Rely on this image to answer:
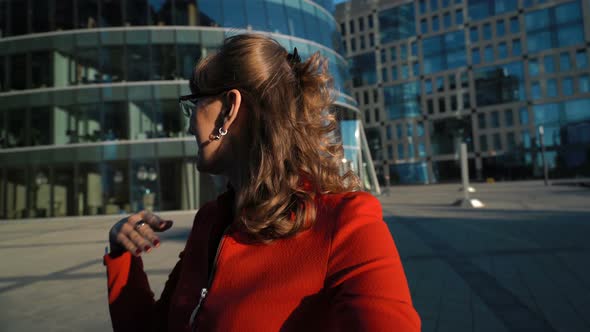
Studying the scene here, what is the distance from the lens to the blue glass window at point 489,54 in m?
57.2

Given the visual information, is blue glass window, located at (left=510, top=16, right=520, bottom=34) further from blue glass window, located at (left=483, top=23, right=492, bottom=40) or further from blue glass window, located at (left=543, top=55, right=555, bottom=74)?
blue glass window, located at (left=543, top=55, right=555, bottom=74)

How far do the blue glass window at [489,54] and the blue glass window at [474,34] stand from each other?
2.03 metres

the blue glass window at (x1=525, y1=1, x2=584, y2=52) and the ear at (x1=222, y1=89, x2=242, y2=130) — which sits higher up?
the blue glass window at (x1=525, y1=1, x2=584, y2=52)

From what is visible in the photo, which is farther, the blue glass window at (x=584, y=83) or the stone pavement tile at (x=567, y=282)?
the blue glass window at (x=584, y=83)

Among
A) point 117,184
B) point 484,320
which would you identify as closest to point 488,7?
point 117,184

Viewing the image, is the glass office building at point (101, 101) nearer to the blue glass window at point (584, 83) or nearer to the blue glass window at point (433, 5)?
the blue glass window at point (584, 83)

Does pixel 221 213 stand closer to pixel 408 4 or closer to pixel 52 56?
pixel 52 56

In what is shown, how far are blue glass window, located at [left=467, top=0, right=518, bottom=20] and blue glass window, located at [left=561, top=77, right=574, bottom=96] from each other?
1183cm

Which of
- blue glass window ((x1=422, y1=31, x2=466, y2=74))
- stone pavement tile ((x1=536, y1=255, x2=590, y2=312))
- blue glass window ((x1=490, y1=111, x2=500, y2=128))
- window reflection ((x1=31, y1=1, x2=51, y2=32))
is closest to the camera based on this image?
stone pavement tile ((x1=536, y1=255, x2=590, y2=312))

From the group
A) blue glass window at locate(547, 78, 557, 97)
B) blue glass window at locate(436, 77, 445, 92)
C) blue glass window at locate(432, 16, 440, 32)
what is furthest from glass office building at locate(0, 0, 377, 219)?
blue glass window at locate(432, 16, 440, 32)

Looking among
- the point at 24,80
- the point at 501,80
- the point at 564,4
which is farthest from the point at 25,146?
the point at 564,4

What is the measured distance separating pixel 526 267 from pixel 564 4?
58.5m

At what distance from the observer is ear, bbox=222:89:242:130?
1419mm

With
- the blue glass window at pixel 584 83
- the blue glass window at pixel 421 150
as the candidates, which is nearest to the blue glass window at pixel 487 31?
the blue glass window at pixel 584 83
